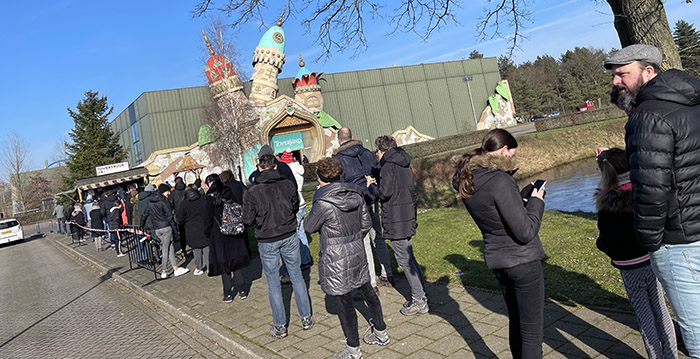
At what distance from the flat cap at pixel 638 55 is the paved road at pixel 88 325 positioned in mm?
4781

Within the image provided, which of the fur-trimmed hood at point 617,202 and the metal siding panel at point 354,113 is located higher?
the metal siding panel at point 354,113

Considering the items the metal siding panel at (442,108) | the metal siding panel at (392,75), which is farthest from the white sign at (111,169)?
the metal siding panel at (442,108)

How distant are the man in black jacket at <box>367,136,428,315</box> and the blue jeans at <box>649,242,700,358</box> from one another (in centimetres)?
299

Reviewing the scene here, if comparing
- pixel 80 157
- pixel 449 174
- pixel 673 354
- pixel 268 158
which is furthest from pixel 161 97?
pixel 673 354

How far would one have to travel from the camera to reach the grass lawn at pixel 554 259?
501cm

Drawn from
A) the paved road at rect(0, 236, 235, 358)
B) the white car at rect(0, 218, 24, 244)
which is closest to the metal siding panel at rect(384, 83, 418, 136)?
the white car at rect(0, 218, 24, 244)

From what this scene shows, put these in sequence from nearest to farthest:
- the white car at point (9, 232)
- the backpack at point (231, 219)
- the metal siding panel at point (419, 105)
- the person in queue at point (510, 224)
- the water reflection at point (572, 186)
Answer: the person in queue at point (510, 224)
the backpack at point (231, 219)
the water reflection at point (572, 186)
the white car at point (9, 232)
the metal siding panel at point (419, 105)

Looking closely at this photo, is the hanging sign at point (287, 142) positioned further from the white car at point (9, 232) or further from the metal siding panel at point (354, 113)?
the white car at point (9, 232)

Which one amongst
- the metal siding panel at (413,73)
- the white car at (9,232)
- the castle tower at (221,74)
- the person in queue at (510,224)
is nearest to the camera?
the person in queue at (510,224)

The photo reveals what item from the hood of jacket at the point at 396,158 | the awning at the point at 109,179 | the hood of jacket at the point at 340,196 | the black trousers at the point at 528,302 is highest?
the awning at the point at 109,179

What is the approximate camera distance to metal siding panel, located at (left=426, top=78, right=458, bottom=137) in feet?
174

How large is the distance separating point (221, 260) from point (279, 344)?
7.39 feet

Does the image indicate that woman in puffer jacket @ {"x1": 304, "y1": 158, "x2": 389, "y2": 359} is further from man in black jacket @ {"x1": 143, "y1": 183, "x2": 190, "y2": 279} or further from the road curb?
man in black jacket @ {"x1": 143, "y1": 183, "x2": 190, "y2": 279}

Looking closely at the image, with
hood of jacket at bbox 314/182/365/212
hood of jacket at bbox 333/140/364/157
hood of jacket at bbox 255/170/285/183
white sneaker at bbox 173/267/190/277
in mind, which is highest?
hood of jacket at bbox 333/140/364/157
